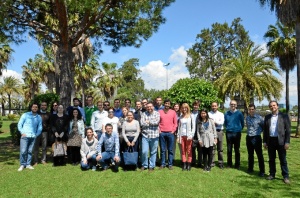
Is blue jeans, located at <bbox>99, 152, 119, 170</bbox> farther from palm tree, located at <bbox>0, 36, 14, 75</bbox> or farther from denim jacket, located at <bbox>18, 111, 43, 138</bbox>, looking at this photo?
palm tree, located at <bbox>0, 36, 14, 75</bbox>

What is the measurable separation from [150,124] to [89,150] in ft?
5.86

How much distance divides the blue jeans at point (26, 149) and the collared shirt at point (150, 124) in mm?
3086

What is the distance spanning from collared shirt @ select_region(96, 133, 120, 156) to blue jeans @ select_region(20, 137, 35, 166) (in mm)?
1894

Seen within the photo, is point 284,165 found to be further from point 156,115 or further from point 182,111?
point 156,115

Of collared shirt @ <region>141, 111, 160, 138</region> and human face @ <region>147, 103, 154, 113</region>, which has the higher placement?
human face @ <region>147, 103, 154, 113</region>

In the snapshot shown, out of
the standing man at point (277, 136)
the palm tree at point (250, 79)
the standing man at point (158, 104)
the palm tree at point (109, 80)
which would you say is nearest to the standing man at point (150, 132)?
the standing man at point (158, 104)

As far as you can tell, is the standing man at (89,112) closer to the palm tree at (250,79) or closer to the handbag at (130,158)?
the handbag at (130,158)

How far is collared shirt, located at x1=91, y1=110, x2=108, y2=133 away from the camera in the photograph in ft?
26.4

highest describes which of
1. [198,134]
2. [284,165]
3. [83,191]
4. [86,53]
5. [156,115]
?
[86,53]

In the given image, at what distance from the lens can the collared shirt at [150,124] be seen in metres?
7.41

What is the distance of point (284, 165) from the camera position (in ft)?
21.2

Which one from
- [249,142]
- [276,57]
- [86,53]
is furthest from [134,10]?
[276,57]

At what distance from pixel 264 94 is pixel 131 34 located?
48.3ft

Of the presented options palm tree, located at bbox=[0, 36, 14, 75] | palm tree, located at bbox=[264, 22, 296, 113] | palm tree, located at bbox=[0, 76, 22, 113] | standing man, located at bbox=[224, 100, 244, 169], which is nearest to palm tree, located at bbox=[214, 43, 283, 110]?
→ palm tree, located at bbox=[264, 22, 296, 113]
